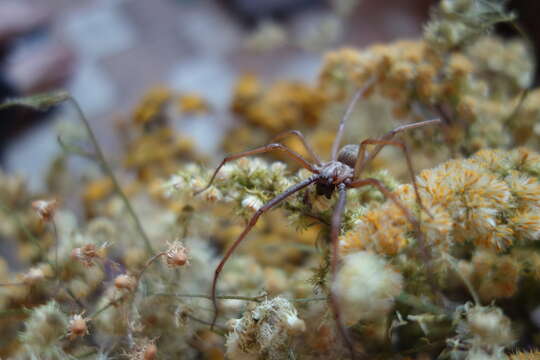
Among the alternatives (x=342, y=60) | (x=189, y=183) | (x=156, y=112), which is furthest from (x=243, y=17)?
(x=189, y=183)

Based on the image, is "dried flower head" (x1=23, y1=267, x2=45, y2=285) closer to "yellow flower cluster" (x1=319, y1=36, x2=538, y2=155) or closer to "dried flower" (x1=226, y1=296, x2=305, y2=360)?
"dried flower" (x1=226, y1=296, x2=305, y2=360)

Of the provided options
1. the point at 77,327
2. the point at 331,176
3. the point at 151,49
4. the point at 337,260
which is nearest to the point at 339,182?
the point at 331,176

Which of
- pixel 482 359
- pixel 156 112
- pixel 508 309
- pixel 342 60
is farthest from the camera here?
pixel 156 112

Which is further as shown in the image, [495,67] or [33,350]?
[495,67]

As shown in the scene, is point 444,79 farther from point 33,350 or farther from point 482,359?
point 33,350

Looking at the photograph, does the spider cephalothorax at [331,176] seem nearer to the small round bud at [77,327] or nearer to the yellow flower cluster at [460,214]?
the yellow flower cluster at [460,214]

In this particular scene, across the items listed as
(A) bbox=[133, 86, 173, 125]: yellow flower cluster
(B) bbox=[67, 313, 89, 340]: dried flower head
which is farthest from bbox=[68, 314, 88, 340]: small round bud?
(A) bbox=[133, 86, 173, 125]: yellow flower cluster

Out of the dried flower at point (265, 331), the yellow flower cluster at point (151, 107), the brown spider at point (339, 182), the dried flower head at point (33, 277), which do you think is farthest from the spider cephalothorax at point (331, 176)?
the yellow flower cluster at point (151, 107)
